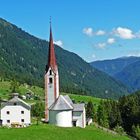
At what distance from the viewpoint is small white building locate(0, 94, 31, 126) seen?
83.4 metres

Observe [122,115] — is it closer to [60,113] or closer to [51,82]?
[51,82]

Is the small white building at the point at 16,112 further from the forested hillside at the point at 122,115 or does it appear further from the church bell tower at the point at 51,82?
the forested hillside at the point at 122,115

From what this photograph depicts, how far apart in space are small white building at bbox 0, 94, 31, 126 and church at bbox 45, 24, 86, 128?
13.8 ft

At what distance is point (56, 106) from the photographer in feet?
256

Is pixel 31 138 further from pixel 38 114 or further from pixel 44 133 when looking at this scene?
pixel 38 114

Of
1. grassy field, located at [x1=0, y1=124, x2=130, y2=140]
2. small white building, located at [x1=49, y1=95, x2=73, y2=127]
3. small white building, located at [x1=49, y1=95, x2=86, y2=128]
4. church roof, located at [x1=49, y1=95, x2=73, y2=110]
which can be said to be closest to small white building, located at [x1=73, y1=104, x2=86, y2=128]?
small white building, located at [x1=49, y1=95, x2=86, y2=128]

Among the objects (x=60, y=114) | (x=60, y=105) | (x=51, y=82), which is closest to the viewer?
(x=60, y=114)

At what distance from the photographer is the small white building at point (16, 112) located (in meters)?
83.4

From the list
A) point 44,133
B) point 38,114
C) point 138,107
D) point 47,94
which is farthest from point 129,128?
point 44,133

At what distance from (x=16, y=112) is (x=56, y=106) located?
10.2 meters

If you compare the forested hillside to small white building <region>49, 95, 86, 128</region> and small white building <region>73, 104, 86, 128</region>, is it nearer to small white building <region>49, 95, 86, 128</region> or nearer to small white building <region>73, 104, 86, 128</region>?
small white building <region>73, 104, 86, 128</region>

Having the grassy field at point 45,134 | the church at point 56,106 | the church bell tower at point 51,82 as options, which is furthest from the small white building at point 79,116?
the grassy field at point 45,134

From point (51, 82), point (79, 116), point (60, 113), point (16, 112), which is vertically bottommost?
point (79, 116)

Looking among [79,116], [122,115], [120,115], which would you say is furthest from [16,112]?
[122,115]
